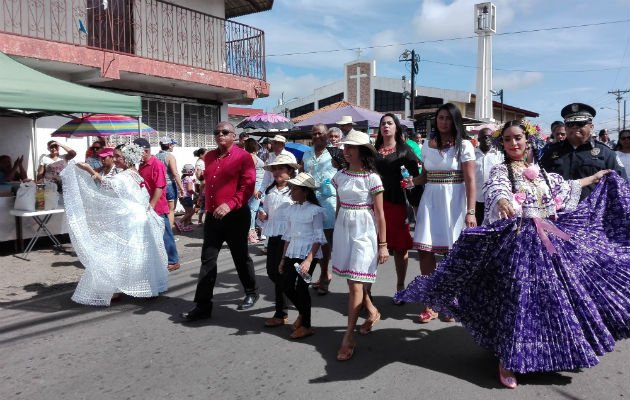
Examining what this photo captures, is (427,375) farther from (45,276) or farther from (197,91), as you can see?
(197,91)

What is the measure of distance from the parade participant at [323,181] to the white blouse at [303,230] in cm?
107

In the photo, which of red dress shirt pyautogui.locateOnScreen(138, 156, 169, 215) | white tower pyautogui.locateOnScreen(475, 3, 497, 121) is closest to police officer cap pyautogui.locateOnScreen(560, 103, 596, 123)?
red dress shirt pyautogui.locateOnScreen(138, 156, 169, 215)

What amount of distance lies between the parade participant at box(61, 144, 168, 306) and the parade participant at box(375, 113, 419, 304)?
263 centimetres

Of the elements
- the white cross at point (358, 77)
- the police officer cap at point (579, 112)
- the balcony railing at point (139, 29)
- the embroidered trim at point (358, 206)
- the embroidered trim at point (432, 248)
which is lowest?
the embroidered trim at point (432, 248)

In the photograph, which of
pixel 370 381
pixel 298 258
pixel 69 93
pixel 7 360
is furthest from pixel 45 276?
pixel 370 381

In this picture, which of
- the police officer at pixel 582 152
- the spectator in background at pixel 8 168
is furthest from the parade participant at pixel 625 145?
the spectator in background at pixel 8 168

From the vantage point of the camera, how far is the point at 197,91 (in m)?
13.6

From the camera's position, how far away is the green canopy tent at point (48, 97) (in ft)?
20.9

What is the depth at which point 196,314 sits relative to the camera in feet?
16.0

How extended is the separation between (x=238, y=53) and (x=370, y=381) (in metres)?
12.3

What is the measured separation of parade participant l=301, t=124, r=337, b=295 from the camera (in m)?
5.55

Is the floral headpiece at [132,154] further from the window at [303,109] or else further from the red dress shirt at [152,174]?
the window at [303,109]

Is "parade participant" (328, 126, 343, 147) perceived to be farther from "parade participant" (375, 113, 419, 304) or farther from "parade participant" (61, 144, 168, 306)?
"parade participant" (61, 144, 168, 306)

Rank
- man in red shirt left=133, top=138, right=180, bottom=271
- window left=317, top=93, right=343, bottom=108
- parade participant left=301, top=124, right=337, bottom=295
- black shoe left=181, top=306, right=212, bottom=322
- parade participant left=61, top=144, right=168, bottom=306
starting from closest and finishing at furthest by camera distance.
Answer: black shoe left=181, top=306, right=212, bottom=322, parade participant left=61, top=144, right=168, bottom=306, parade participant left=301, top=124, right=337, bottom=295, man in red shirt left=133, top=138, right=180, bottom=271, window left=317, top=93, right=343, bottom=108
